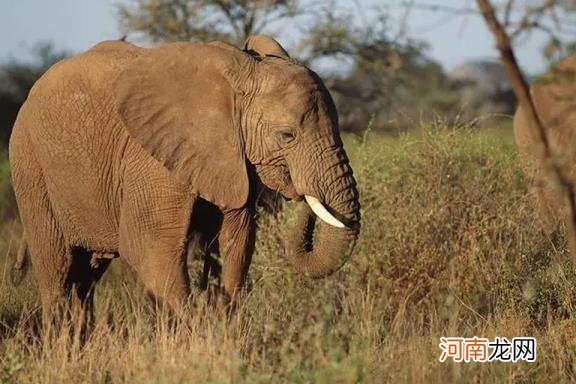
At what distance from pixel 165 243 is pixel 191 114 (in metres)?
0.69

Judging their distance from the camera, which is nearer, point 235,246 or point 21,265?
point 235,246

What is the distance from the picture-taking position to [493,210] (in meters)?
8.48

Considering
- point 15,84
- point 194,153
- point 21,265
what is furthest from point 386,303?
point 15,84

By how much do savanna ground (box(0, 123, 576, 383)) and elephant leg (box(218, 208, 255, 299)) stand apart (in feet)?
0.63

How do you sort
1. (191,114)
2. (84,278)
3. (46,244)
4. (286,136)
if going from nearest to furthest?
(286,136), (191,114), (46,244), (84,278)

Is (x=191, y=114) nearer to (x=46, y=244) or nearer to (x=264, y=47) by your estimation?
(x=264, y=47)

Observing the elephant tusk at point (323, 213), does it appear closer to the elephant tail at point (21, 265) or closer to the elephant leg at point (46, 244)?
the elephant leg at point (46, 244)

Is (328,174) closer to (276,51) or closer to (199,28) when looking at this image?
(276,51)

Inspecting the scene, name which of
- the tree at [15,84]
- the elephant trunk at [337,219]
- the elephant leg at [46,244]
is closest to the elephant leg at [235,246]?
the elephant trunk at [337,219]

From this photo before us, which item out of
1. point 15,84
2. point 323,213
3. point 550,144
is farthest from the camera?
point 15,84

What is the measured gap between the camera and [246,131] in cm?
648

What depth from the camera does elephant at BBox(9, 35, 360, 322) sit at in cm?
628

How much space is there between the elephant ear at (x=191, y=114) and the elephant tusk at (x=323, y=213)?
43cm

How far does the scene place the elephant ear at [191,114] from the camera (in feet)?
21.3
